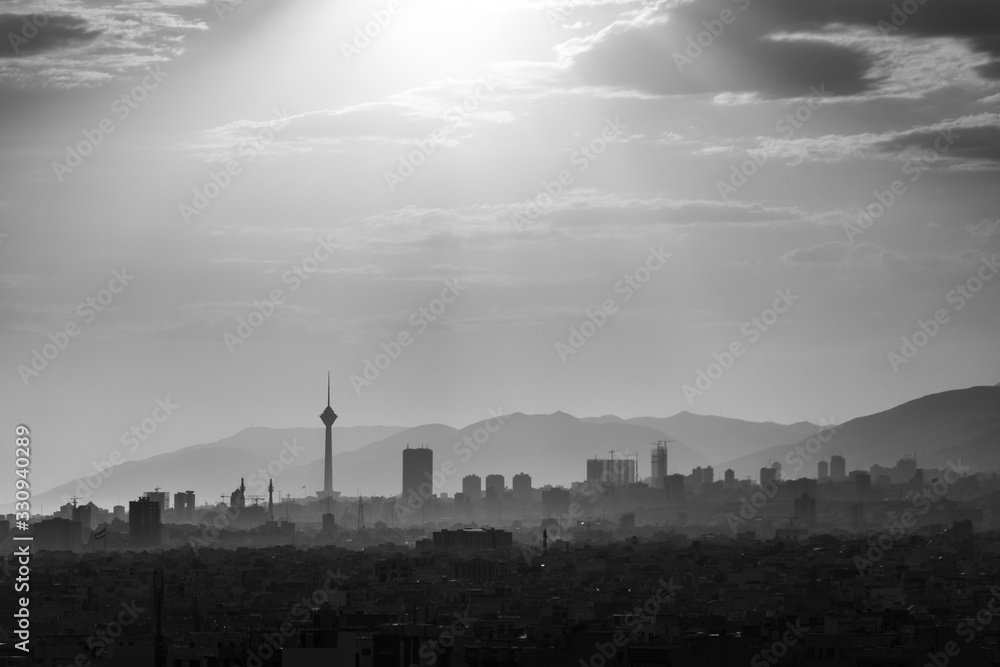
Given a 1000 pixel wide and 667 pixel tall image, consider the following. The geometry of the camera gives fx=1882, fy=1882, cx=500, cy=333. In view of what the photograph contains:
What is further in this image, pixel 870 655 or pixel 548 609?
pixel 548 609

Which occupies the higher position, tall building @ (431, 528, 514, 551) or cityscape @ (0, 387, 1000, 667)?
tall building @ (431, 528, 514, 551)

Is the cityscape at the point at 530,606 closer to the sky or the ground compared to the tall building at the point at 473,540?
closer to the ground

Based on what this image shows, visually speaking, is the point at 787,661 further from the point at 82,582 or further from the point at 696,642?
the point at 82,582

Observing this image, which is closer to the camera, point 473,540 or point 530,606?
point 530,606

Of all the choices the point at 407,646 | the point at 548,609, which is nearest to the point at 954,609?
the point at 548,609

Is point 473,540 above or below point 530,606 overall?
above

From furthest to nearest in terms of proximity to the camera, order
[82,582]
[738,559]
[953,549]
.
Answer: [953,549]
[738,559]
[82,582]

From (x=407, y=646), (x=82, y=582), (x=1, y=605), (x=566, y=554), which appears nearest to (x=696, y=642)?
(x=407, y=646)

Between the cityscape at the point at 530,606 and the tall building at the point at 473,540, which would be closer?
the cityscape at the point at 530,606

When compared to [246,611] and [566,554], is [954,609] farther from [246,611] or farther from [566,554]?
[566,554]

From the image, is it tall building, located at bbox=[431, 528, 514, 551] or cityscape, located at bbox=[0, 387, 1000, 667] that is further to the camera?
tall building, located at bbox=[431, 528, 514, 551]

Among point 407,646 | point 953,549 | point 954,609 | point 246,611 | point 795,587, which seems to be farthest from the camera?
point 953,549
